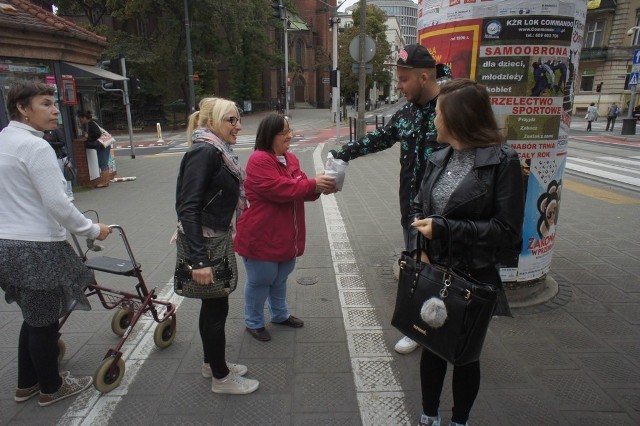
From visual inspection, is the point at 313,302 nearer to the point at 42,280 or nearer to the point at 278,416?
the point at 278,416

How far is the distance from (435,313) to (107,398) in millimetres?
2199

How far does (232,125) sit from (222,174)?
13.4 inches

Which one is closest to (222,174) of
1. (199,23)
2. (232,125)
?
(232,125)

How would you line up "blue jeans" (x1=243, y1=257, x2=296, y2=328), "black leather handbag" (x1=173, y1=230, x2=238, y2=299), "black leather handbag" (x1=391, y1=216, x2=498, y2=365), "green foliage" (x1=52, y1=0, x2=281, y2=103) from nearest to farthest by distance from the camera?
"black leather handbag" (x1=391, y1=216, x2=498, y2=365)
"black leather handbag" (x1=173, y1=230, x2=238, y2=299)
"blue jeans" (x1=243, y1=257, x2=296, y2=328)
"green foliage" (x1=52, y1=0, x2=281, y2=103)

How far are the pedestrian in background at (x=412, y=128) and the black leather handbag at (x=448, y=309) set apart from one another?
3.86ft

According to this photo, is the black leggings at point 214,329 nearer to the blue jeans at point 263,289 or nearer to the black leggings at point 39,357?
the blue jeans at point 263,289

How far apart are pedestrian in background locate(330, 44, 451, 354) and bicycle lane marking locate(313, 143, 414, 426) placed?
234 mm

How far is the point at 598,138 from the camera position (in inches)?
866

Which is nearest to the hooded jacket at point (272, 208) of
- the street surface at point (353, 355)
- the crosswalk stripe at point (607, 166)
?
the street surface at point (353, 355)

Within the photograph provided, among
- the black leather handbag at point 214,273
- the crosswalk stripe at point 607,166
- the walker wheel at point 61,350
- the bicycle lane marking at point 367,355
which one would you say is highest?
the black leather handbag at point 214,273

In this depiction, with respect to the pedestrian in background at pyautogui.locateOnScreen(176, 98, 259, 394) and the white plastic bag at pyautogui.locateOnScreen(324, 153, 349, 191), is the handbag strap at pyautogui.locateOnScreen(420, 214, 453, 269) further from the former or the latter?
the pedestrian in background at pyautogui.locateOnScreen(176, 98, 259, 394)

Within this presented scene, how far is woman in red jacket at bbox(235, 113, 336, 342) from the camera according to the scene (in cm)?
301

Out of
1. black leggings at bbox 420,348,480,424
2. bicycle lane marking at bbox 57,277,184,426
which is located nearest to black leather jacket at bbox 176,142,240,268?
bicycle lane marking at bbox 57,277,184,426

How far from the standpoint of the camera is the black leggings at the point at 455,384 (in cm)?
230
